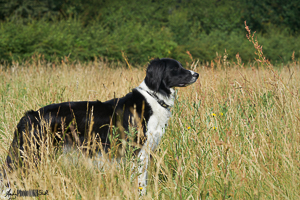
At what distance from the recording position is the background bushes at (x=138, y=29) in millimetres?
10039

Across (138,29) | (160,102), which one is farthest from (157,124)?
(138,29)

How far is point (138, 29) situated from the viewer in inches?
524

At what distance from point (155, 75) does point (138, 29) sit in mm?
10955

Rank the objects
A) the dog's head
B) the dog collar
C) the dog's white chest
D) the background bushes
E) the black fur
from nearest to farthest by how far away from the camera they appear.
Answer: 1. the black fur
2. the dog's white chest
3. the dog collar
4. the dog's head
5. the background bushes

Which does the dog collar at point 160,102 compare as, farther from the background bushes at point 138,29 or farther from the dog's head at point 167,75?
the background bushes at point 138,29

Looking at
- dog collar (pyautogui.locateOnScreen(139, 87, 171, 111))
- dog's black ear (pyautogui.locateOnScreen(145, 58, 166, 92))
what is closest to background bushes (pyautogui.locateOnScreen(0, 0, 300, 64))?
dog's black ear (pyautogui.locateOnScreen(145, 58, 166, 92))

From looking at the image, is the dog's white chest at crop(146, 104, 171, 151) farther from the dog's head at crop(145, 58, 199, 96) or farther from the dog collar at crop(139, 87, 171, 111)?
the dog's head at crop(145, 58, 199, 96)

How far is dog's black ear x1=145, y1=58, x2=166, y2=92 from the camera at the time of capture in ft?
9.46

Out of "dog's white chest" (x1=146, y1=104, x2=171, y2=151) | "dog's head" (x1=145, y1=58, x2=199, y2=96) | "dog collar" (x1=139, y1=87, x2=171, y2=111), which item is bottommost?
"dog's white chest" (x1=146, y1=104, x2=171, y2=151)

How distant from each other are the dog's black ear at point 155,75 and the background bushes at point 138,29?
357 centimetres

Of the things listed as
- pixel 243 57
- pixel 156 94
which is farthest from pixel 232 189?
pixel 243 57

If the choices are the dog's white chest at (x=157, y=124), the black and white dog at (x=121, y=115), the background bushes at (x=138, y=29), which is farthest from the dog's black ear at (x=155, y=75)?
the background bushes at (x=138, y=29)

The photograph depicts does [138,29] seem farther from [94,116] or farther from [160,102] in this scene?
[94,116]

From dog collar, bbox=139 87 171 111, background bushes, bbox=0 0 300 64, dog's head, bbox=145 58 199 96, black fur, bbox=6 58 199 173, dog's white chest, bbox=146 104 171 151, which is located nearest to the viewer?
black fur, bbox=6 58 199 173
